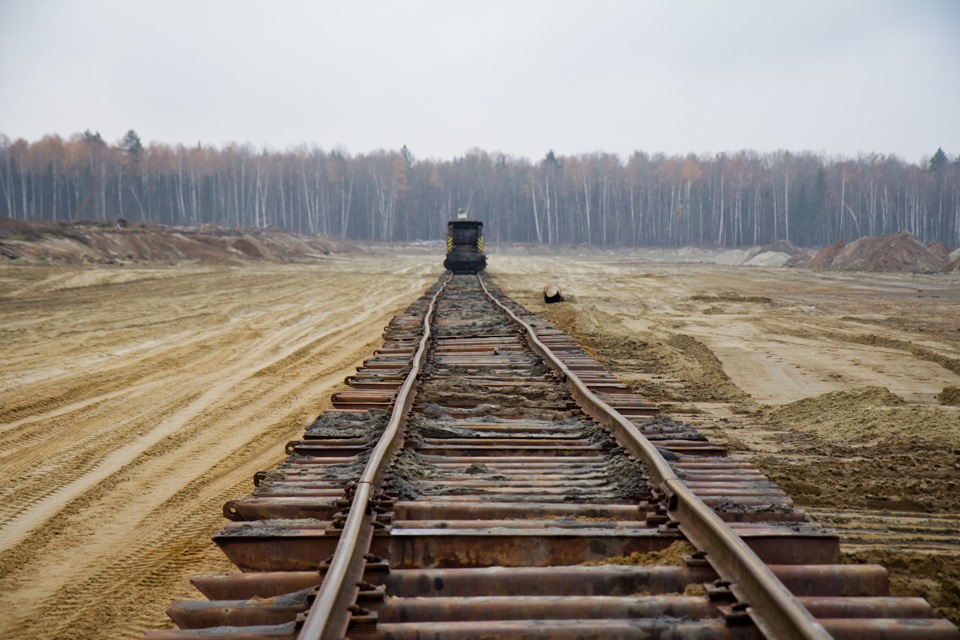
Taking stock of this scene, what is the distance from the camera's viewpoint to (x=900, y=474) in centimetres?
512

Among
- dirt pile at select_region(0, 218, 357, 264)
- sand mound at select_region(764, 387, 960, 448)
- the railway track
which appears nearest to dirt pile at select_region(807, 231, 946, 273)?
dirt pile at select_region(0, 218, 357, 264)

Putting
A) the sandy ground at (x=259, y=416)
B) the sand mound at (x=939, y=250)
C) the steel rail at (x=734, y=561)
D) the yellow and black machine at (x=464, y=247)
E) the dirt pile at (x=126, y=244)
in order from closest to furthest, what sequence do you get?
1. the steel rail at (x=734, y=561)
2. the sandy ground at (x=259, y=416)
3. the dirt pile at (x=126, y=244)
4. the yellow and black machine at (x=464, y=247)
5. the sand mound at (x=939, y=250)

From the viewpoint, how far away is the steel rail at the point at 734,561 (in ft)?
7.71

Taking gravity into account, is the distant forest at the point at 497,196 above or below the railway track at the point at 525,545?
above

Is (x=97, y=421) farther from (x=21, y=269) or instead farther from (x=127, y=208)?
(x=127, y=208)

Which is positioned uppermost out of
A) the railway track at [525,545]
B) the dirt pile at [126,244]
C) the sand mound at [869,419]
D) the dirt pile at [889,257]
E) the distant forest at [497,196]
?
the distant forest at [497,196]

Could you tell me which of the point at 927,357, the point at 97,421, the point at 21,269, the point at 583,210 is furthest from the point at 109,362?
the point at 583,210

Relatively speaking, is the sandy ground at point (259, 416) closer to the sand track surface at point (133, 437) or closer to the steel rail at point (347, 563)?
the sand track surface at point (133, 437)

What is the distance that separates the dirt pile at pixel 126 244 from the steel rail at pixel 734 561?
108 ft

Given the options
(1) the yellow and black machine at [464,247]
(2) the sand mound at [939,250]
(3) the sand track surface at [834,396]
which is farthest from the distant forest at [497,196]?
(3) the sand track surface at [834,396]

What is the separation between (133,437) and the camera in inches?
250

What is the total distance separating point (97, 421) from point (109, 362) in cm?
343

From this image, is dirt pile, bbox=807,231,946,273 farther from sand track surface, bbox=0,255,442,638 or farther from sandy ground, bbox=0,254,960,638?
sand track surface, bbox=0,255,442,638

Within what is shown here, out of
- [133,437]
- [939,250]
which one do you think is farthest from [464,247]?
[133,437]
